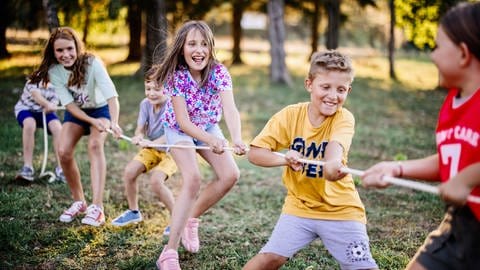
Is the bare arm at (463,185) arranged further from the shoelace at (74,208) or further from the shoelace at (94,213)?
the shoelace at (74,208)

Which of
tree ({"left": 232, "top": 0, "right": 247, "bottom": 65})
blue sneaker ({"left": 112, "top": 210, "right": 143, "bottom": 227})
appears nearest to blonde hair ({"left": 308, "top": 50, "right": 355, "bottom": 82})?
blue sneaker ({"left": 112, "top": 210, "right": 143, "bottom": 227})

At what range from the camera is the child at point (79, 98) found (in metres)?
5.02

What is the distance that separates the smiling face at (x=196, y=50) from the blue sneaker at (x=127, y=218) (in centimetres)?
185

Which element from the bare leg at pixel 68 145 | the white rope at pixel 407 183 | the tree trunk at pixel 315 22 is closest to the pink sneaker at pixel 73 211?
the bare leg at pixel 68 145

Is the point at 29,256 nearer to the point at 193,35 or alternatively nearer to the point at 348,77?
the point at 193,35

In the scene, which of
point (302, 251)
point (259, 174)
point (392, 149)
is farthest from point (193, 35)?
point (392, 149)

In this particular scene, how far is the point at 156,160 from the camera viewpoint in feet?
16.2

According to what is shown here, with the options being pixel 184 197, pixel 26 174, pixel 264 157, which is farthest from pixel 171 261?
pixel 26 174

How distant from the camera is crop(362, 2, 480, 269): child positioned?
2.24m

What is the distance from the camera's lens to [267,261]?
303 cm

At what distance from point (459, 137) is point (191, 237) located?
2643 millimetres

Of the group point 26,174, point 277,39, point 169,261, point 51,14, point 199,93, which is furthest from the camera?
point 277,39

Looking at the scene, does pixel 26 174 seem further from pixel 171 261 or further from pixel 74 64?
pixel 171 261

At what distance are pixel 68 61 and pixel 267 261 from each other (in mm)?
3116
